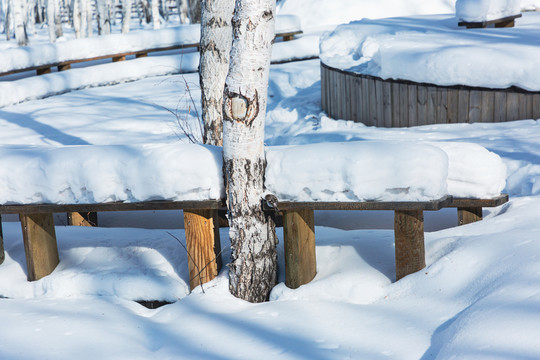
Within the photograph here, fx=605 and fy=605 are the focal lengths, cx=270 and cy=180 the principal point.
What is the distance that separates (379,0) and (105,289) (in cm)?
1613

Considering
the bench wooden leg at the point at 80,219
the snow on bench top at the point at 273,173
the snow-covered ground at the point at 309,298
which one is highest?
the snow on bench top at the point at 273,173

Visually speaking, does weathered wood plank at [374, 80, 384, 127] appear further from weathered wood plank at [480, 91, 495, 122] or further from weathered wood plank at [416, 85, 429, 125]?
weathered wood plank at [480, 91, 495, 122]

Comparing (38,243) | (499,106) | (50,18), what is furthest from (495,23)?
(50,18)

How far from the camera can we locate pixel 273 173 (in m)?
3.32

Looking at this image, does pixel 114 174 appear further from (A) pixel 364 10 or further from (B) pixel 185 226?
(A) pixel 364 10

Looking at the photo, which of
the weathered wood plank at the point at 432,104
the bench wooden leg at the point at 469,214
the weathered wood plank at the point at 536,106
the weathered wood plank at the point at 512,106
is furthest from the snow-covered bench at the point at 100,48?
the bench wooden leg at the point at 469,214

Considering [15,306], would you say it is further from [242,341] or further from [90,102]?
[90,102]

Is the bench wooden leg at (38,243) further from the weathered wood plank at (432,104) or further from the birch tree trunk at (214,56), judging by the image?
the weathered wood plank at (432,104)

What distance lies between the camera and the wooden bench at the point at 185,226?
342 centimetres

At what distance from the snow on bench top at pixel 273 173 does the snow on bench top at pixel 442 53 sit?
9.57 ft

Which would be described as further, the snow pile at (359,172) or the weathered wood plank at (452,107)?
the weathered wood plank at (452,107)

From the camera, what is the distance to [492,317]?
7.91ft

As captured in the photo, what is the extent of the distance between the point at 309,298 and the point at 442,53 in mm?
4338


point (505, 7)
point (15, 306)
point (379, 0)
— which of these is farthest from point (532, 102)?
point (379, 0)
